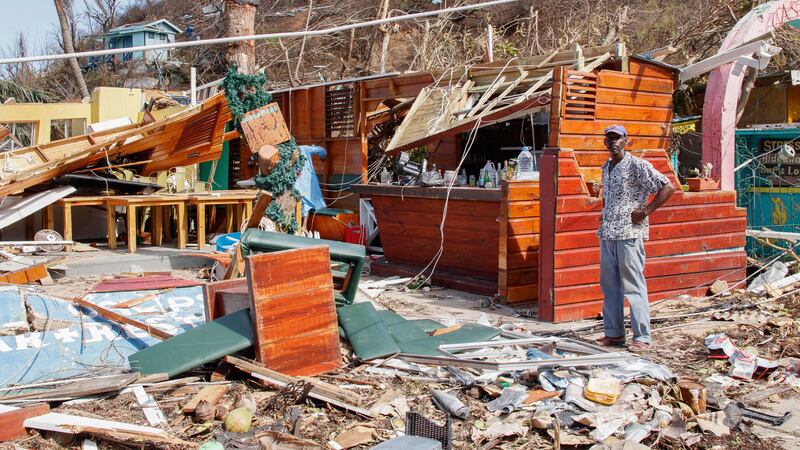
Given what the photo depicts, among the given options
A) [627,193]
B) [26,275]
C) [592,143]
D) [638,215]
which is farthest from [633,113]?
[26,275]

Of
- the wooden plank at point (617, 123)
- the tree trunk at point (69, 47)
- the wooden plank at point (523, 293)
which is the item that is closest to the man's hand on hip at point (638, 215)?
the wooden plank at point (617, 123)

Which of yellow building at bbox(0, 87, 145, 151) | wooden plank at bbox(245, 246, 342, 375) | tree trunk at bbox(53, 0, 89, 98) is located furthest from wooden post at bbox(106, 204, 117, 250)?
tree trunk at bbox(53, 0, 89, 98)

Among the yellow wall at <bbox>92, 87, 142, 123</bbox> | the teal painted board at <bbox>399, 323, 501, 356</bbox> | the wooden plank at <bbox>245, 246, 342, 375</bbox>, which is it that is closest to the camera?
the wooden plank at <bbox>245, 246, 342, 375</bbox>

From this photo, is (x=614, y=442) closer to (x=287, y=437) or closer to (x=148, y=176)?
(x=287, y=437)

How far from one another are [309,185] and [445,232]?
4.15 m

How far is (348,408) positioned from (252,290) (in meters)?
1.18

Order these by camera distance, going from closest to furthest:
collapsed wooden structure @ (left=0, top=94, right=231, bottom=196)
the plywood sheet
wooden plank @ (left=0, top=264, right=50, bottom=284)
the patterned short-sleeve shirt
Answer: the patterned short-sleeve shirt, the plywood sheet, wooden plank @ (left=0, top=264, right=50, bottom=284), collapsed wooden structure @ (left=0, top=94, right=231, bottom=196)

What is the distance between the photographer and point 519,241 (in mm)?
8797

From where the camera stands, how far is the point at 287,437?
4629 millimetres

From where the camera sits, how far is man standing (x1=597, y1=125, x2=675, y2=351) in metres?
6.74

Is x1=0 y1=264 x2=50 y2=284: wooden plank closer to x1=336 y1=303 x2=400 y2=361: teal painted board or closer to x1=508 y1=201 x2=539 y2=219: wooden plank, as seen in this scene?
x1=336 y1=303 x2=400 y2=361: teal painted board

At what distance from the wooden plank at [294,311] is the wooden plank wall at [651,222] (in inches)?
108

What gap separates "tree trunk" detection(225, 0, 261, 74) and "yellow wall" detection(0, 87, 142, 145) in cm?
676

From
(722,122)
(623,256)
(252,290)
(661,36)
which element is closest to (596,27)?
(661,36)
